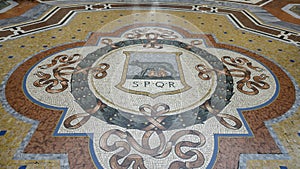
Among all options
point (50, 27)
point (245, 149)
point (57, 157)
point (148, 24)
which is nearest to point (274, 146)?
point (245, 149)

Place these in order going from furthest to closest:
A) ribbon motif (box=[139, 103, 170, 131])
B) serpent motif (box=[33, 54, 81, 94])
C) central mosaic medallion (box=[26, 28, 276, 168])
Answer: serpent motif (box=[33, 54, 81, 94]) < ribbon motif (box=[139, 103, 170, 131]) < central mosaic medallion (box=[26, 28, 276, 168])

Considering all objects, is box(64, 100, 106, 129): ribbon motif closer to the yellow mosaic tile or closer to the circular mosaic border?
the circular mosaic border

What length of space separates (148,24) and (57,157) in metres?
2.36

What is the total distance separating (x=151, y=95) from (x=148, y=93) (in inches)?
1.4

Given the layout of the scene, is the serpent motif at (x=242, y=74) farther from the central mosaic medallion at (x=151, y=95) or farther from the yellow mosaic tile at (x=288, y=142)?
the yellow mosaic tile at (x=288, y=142)

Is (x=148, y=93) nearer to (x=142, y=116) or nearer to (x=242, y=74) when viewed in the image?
(x=142, y=116)

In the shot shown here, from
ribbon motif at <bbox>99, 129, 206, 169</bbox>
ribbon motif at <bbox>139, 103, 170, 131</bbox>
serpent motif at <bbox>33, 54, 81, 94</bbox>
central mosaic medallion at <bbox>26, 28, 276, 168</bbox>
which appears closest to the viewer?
ribbon motif at <bbox>99, 129, 206, 169</bbox>

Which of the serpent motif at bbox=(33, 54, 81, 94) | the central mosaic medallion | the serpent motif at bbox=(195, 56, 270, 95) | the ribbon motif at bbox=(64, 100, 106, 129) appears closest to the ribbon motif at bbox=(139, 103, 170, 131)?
the central mosaic medallion

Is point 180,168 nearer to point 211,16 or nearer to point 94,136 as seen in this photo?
point 94,136

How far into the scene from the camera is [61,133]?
164cm

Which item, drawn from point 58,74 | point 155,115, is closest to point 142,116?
point 155,115

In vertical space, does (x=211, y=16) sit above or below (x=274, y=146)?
above

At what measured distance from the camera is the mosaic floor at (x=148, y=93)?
1.51 meters

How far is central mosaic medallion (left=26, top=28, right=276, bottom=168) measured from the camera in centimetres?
155
